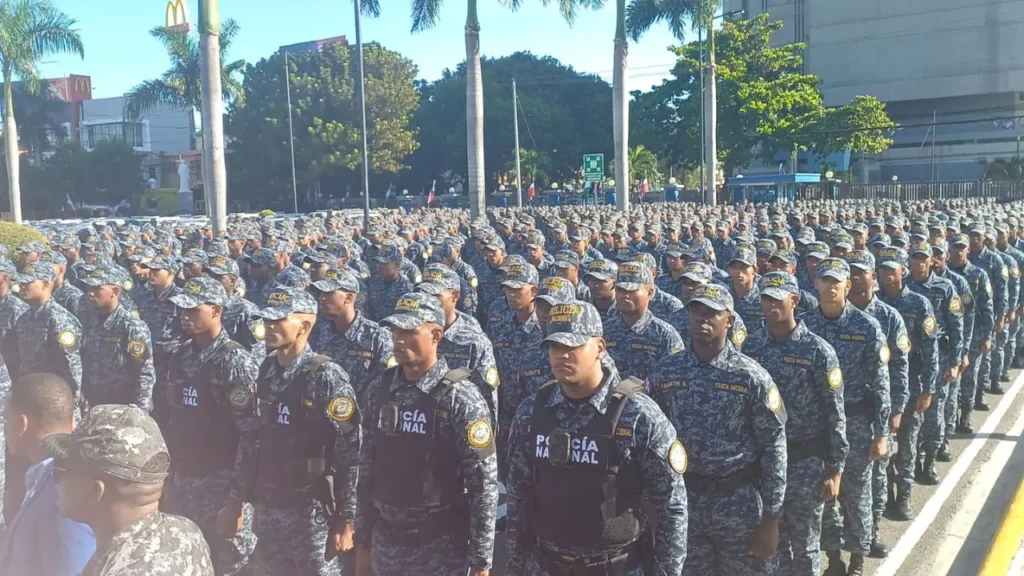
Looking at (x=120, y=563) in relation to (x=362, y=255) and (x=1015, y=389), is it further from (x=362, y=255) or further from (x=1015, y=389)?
(x=362, y=255)

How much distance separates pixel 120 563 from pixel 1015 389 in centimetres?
1048

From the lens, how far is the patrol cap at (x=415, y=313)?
13.0 ft

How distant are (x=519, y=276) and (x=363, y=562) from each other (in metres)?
3.50

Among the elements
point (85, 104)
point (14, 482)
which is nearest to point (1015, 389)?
point (14, 482)

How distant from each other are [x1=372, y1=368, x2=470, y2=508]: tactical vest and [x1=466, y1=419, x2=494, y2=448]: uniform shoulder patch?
119 millimetres

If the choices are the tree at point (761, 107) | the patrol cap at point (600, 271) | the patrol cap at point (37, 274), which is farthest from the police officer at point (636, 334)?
the tree at point (761, 107)

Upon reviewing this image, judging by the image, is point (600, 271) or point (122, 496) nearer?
point (122, 496)

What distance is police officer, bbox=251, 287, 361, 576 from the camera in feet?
13.8

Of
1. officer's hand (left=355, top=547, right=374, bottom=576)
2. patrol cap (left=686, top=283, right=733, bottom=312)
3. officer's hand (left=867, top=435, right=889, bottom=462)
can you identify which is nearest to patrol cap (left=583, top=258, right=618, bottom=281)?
patrol cap (left=686, top=283, right=733, bottom=312)

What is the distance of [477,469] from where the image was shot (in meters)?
3.70

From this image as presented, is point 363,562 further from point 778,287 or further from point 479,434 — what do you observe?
point 778,287

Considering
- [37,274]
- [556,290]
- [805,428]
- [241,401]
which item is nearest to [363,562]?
[241,401]

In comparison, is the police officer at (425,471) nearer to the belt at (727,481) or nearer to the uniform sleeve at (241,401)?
the uniform sleeve at (241,401)

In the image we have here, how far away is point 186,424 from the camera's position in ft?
16.0
